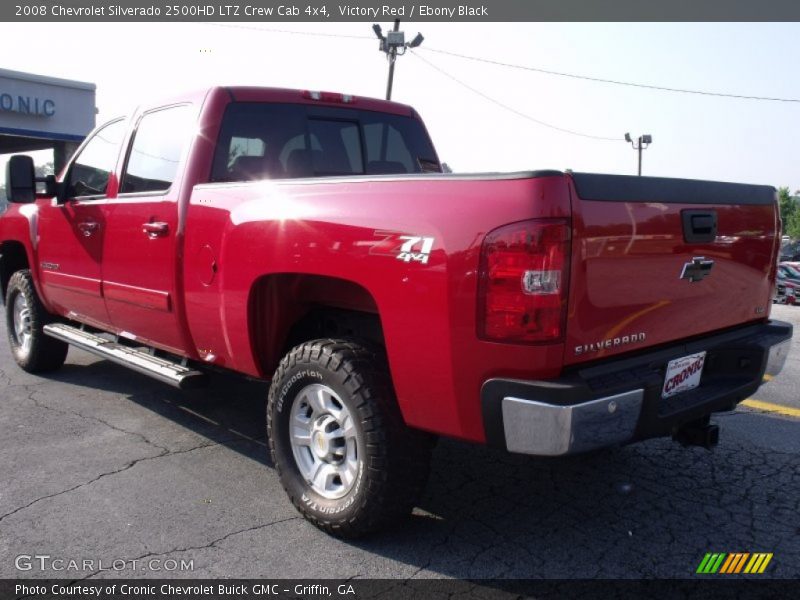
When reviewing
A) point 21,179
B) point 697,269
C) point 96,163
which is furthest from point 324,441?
point 21,179

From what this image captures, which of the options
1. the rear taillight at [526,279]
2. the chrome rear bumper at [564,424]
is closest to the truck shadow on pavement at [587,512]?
the chrome rear bumper at [564,424]

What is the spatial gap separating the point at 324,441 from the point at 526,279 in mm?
1272

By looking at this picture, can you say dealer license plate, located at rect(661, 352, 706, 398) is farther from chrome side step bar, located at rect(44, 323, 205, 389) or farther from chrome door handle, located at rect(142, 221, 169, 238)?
chrome door handle, located at rect(142, 221, 169, 238)

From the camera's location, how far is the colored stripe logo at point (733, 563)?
2.76 m

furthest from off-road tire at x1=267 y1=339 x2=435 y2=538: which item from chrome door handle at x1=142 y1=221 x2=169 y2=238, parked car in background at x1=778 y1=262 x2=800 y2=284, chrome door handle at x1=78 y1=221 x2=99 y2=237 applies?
parked car in background at x1=778 y1=262 x2=800 y2=284

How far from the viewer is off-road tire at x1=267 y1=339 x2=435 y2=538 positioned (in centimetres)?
278

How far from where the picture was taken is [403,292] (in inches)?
102

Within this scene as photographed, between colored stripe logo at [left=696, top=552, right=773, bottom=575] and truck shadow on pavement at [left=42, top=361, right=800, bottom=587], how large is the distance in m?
0.04

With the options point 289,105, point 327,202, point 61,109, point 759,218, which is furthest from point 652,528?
point 61,109

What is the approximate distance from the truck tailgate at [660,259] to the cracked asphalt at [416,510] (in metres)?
0.89

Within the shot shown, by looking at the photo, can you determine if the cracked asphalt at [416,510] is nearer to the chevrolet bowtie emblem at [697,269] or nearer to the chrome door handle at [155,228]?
the chevrolet bowtie emblem at [697,269]

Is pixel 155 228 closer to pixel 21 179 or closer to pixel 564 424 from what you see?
pixel 21 179

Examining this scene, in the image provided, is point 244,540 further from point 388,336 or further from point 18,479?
point 18,479

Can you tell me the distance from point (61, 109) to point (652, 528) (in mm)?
23174
